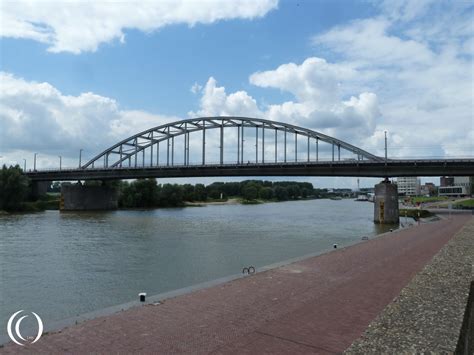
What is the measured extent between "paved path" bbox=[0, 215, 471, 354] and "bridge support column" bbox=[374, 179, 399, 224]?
126 feet

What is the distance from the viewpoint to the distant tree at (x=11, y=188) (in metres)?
68.9

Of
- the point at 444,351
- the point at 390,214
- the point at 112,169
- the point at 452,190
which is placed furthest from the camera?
the point at 452,190

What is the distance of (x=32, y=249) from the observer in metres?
24.3

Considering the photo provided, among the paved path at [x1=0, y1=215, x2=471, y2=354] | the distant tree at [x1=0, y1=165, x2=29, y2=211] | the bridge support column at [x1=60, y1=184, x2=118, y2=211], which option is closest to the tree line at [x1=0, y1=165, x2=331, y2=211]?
the distant tree at [x1=0, y1=165, x2=29, y2=211]

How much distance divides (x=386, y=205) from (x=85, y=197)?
61677 millimetres

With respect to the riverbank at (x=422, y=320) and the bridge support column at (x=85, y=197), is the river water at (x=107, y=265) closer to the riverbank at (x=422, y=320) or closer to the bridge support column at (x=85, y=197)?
the riverbank at (x=422, y=320)

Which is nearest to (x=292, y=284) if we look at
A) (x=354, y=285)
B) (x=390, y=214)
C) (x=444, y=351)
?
(x=354, y=285)

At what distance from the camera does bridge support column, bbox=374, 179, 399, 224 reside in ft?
164

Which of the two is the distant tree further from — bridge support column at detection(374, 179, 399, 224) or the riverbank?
the riverbank

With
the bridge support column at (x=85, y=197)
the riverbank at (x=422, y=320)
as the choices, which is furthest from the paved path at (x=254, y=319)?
the bridge support column at (x=85, y=197)

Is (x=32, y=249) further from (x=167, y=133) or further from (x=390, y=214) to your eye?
(x=167, y=133)

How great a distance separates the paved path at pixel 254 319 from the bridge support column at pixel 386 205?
38.4 metres

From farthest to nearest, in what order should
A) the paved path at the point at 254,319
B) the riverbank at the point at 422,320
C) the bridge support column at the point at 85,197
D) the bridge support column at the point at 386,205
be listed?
the bridge support column at the point at 85,197
the bridge support column at the point at 386,205
the paved path at the point at 254,319
the riverbank at the point at 422,320

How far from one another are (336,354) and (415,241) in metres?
19.1
